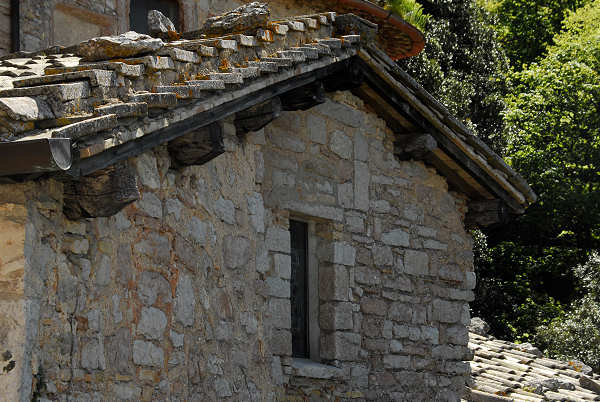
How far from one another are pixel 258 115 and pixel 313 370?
2.13m

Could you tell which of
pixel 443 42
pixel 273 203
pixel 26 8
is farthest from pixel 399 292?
pixel 443 42

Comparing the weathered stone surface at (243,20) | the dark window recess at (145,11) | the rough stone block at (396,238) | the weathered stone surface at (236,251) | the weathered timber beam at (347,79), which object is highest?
the dark window recess at (145,11)

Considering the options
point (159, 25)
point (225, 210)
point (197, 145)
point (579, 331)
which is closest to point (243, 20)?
point (159, 25)

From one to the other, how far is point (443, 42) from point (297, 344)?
1375cm

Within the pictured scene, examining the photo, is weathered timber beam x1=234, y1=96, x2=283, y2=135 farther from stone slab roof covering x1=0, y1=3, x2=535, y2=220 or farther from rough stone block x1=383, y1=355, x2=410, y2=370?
rough stone block x1=383, y1=355, x2=410, y2=370

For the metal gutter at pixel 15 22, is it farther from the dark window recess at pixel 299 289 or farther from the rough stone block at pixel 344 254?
the rough stone block at pixel 344 254

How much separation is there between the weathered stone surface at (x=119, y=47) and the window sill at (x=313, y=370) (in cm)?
297

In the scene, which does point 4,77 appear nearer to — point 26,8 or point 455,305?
point 26,8

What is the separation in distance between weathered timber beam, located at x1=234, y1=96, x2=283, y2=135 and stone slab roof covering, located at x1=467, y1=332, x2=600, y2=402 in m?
4.30

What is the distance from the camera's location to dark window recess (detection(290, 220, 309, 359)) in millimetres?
8227

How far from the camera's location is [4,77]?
5.53m

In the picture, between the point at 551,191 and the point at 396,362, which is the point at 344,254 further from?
the point at 551,191

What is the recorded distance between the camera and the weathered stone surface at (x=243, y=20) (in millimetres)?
6992

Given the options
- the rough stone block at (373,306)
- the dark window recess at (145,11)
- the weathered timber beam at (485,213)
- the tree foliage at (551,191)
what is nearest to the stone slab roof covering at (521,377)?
the weathered timber beam at (485,213)
